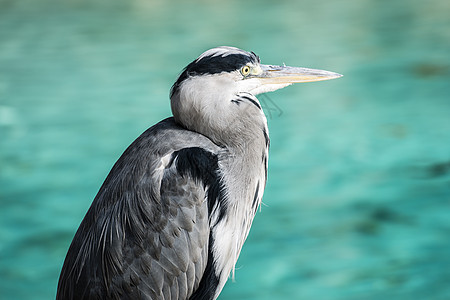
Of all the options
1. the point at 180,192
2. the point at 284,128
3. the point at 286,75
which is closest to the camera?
the point at 180,192

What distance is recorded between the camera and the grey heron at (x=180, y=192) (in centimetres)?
166

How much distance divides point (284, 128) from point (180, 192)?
313cm

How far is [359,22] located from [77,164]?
11.7 ft

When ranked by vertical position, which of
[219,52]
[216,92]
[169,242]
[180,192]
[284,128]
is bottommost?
[169,242]

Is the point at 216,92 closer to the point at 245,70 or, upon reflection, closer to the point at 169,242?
the point at 245,70

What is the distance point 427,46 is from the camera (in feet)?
19.7

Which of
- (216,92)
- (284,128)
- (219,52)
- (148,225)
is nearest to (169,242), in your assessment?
(148,225)

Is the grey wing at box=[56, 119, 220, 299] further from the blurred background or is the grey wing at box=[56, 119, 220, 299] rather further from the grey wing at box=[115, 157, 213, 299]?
the blurred background

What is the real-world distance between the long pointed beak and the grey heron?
0.04 meters

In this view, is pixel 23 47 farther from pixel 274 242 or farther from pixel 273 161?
pixel 274 242

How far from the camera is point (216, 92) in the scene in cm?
167

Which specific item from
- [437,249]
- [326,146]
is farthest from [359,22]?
[437,249]

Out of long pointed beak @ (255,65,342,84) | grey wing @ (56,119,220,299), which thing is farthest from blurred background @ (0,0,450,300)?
grey wing @ (56,119,220,299)

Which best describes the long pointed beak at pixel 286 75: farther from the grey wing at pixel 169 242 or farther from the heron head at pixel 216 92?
the grey wing at pixel 169 242
